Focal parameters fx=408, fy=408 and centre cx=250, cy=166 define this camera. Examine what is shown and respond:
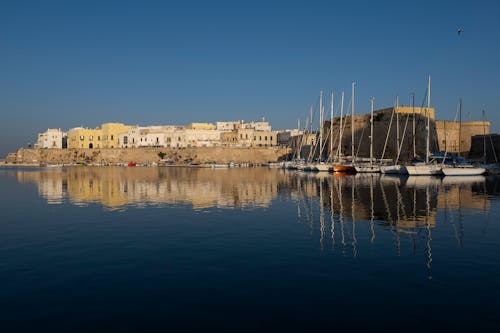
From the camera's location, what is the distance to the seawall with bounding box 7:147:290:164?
108125 millimetres

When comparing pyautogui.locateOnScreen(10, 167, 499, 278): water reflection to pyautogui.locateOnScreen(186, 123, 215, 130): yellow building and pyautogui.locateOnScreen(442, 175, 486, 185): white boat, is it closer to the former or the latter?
pyautogui.locateOnScreen(442, 175, 486, 185): white boat

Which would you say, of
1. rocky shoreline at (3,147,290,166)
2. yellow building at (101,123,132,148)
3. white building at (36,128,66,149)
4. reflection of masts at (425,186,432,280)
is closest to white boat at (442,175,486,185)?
reflection of masts at (425,186,432,280)

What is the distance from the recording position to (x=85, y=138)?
4754 inches

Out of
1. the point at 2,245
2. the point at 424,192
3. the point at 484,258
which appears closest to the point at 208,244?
the point at 2,245

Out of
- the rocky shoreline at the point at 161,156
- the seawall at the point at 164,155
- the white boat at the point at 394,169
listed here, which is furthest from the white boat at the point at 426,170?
the seawall at the point at 164,155

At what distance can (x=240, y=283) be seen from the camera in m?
8.12

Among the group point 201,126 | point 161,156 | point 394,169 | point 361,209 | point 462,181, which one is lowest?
point 361,209

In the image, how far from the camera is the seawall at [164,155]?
108 metres

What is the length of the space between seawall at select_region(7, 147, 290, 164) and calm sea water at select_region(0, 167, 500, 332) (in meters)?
90.2

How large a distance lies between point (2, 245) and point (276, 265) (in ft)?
26.4

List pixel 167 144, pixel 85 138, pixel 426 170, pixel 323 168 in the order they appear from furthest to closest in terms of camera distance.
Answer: pixel 85 138, pixel 167 144, pixel 323 168, pixel 426 170

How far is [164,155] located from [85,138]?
2710 centimetres

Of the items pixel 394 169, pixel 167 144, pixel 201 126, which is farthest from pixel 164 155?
pixel 394 169

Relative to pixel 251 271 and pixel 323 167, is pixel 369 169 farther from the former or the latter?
pixel 251 271
